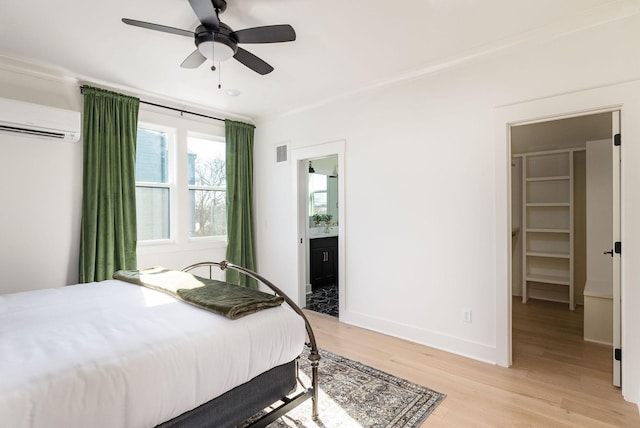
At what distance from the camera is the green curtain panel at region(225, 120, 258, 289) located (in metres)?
4.50

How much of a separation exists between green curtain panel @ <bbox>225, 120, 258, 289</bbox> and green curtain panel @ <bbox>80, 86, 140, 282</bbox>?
4.02 ft

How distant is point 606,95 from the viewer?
2297 millimetres

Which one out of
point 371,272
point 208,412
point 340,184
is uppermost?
point 340,184

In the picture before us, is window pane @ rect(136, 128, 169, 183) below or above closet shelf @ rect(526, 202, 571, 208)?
above

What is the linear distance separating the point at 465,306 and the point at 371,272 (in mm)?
1013

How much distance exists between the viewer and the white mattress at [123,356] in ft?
3.71

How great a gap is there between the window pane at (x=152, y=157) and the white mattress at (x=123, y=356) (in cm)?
204

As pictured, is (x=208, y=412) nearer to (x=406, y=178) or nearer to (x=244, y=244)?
(x=406, y=178)

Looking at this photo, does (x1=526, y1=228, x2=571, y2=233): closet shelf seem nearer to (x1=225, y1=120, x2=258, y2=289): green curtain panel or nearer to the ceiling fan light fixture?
(x1=225, y1=120, x2=258, y2=289): green curtain panel

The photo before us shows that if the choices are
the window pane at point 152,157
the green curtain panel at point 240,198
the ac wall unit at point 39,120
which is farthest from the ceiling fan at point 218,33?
the green curtain panel at point 240,198

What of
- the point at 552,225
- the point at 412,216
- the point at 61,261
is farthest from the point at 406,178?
the point at 61,261

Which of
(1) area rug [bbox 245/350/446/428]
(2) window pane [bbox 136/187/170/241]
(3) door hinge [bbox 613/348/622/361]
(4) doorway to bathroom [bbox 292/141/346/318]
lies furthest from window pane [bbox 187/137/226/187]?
(3) door hinge [bbox 613/348/622/361]

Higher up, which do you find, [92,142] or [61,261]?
[92,142]

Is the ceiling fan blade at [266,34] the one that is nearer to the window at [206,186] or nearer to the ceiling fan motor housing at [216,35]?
the ceiling fan motor housing at [216,35]
